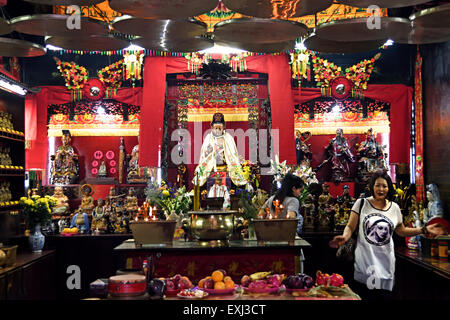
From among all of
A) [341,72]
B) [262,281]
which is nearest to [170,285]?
[262,281]

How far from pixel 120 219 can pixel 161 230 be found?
256 centimetres

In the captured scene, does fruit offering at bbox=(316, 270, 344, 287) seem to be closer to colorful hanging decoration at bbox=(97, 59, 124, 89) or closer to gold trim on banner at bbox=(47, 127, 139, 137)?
colorful hanging decoration at bbox=(97, 59, 124, 89)

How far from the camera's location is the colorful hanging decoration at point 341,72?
7.47 m

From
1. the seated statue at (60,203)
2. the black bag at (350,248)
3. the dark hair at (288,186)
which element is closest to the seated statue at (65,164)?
the seated statue at (60,203)

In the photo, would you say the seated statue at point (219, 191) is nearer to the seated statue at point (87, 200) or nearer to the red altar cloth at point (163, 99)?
the red altar cloth at point (163, 99)

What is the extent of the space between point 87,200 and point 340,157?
3.99 m

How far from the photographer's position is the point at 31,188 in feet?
25.2

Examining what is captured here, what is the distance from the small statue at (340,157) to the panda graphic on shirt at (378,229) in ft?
15.4

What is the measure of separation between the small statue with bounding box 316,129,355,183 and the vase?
451 centimetres

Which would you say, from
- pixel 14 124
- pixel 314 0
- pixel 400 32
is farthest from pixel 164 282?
pixel 14 124

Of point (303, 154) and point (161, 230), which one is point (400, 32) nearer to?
point (161, 230)

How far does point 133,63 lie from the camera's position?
7379mm

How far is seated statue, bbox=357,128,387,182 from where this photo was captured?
7.66m

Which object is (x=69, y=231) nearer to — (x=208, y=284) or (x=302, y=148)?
(x=302, y=148)
